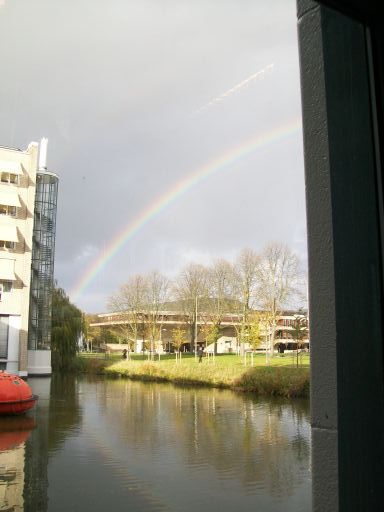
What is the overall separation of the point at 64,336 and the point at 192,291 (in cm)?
1254

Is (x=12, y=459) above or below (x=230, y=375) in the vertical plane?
below

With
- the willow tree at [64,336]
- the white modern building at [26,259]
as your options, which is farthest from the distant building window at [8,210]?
the willow tree at [64,336]

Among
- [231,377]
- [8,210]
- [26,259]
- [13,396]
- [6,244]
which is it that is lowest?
[231,377]

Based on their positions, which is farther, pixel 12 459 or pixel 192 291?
pixel 192 291

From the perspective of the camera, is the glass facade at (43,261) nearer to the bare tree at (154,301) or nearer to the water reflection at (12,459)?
the bare tree at (154,301)

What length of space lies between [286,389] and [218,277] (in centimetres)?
2235

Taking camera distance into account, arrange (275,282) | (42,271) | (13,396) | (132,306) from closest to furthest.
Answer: (13,396) → (275,282) → (42,271) → (132,306)

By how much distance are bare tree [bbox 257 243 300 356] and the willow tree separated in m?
16.1

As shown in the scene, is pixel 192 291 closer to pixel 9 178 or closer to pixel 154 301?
pixel 154 301

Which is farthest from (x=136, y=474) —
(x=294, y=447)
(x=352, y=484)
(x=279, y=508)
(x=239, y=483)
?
(x=352, y=484)

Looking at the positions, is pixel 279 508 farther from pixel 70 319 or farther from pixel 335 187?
pixel 70 319

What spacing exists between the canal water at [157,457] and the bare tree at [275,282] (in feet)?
46.0

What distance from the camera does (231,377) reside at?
27719 millimetres

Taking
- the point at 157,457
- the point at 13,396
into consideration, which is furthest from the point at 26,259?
the point at 157,457
